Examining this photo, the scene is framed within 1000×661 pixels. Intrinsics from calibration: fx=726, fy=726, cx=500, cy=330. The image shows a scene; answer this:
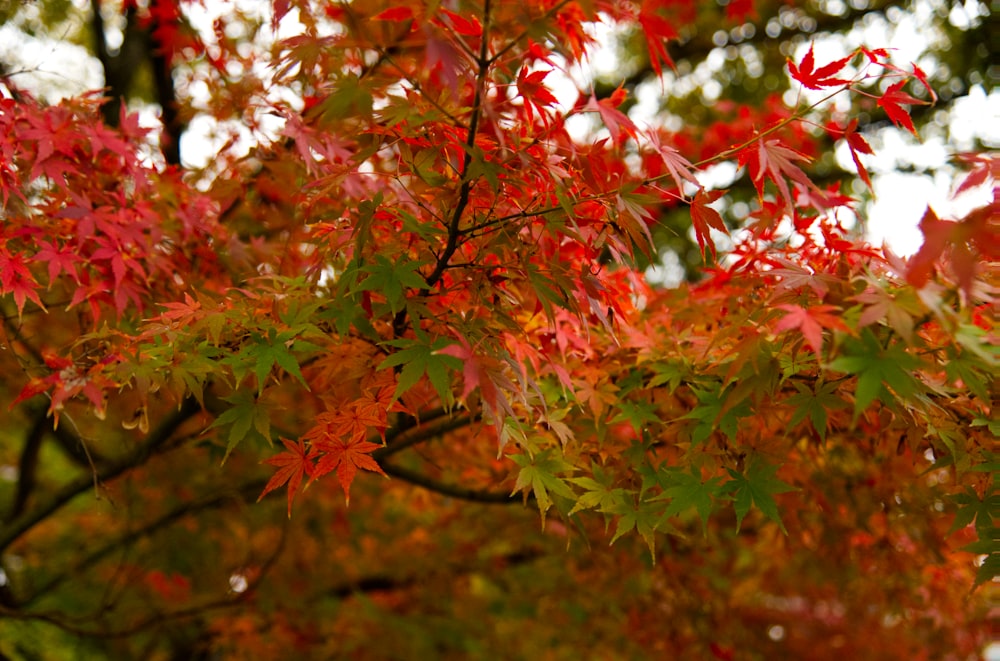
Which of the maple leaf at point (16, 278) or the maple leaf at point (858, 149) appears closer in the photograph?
the maple leaf at point (858, 149)

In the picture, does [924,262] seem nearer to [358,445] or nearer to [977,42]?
[358,445]

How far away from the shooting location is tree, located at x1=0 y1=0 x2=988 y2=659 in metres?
1.51

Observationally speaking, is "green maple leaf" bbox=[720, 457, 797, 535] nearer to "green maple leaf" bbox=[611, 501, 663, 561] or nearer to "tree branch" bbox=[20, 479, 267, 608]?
"green maple leaf" bbox=[611, 501, 663, 561]

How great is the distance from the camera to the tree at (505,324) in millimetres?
1514

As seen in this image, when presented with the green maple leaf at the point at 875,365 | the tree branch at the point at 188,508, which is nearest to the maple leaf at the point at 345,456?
the green maple leaf at the point at 875,365

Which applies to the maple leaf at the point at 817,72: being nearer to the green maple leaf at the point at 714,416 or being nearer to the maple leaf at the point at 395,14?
the green maple leaf at the point at 714,416

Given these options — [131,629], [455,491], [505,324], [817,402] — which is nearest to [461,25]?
[505,324]

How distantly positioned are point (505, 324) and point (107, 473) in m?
1.98

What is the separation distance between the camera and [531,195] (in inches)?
67.2

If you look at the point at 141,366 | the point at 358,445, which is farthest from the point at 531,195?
the point at 141,366

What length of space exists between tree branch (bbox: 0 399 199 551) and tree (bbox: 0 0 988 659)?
0.01m

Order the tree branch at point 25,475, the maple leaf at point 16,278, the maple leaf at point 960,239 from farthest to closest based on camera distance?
the tree branch at point 25,475
the maple leaf at point 16,278
the maple leaf at point 960,239

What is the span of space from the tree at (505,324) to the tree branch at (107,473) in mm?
13

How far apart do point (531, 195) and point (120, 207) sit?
1.47 metres
